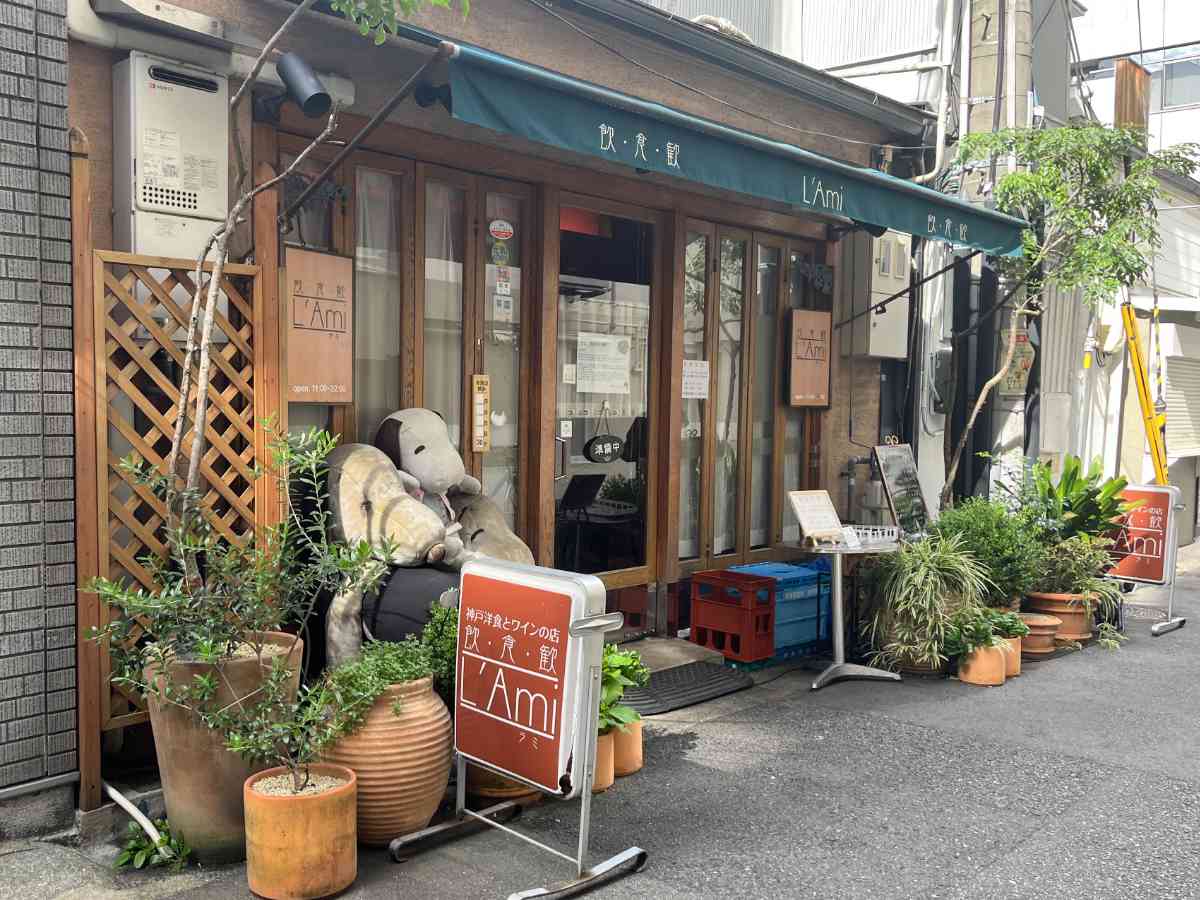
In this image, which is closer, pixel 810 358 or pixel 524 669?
pixel 524 669

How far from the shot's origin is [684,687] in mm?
6727

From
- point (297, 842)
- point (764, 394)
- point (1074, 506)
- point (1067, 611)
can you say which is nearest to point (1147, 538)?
point (1074, 506)

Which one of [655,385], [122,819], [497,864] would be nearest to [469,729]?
[497,864]

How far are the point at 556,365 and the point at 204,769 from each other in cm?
376

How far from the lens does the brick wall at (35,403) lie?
413 centimetres

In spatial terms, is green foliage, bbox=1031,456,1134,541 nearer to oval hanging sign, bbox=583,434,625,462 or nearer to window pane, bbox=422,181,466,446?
oval hanging sign, bbox=583,434,625,462

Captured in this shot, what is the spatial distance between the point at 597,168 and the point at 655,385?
1600 mm

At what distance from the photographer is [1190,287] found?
50.6ft

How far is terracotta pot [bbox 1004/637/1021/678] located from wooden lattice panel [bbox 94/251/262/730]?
16.4 feet

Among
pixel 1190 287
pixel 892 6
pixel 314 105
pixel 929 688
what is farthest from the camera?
pixel 1190 287

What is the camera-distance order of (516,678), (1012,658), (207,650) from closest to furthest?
1. (207,650)
2. (516,678)
3. (1012,658)

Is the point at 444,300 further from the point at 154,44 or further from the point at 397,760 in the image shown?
the point at 397,760

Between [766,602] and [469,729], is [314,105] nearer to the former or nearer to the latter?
[469,729]

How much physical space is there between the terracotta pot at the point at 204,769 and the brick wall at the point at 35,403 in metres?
0.49
